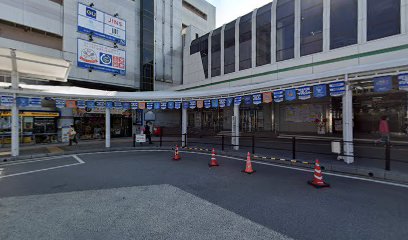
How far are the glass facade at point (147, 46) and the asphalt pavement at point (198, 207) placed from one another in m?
19.9

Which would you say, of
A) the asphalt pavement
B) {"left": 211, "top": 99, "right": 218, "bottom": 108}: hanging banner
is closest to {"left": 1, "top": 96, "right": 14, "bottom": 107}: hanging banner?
the asphalt pavement

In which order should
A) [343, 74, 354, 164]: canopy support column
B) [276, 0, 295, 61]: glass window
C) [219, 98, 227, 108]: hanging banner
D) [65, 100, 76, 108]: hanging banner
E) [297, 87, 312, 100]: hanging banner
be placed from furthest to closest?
[276, 0, 295, 61]: glass window < [65, 100, 76, 108]: hanging banner < [219, 98, 227, 108]: hanging banner < [297, 87, 312, 100]: hanging banner < [343, 74, 354, 164]: canopy support column

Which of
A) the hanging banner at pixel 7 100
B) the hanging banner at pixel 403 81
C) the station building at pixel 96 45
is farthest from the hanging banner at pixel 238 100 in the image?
the station building at pixel 96 45

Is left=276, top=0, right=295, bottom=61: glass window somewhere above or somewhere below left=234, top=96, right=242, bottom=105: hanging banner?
above

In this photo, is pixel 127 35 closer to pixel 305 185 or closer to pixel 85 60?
pixel 85 60

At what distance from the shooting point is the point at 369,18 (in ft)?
44.0

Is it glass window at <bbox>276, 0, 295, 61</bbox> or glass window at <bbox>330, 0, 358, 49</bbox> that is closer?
glass window at <bbox>330, 0, 358, 49</bbox>

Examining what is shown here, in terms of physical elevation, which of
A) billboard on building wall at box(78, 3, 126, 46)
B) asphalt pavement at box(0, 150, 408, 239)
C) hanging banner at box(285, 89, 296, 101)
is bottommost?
asphalt pavement at box(0, 150, 408, 239)

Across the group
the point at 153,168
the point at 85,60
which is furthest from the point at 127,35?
the point at 153,168

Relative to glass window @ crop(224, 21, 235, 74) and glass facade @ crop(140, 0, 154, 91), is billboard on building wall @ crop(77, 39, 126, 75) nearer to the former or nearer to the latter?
glass facade @ crop(140, 0, 154, 91)

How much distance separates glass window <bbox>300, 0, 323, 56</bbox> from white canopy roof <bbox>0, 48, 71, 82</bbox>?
668 inches

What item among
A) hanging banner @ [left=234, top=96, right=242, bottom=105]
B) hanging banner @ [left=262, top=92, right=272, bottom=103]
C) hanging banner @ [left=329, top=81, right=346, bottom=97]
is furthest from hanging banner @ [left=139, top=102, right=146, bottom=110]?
hanging banner @ [left=329, top=81, right=346, bottom=97]

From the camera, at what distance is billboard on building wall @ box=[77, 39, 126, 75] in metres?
20.0

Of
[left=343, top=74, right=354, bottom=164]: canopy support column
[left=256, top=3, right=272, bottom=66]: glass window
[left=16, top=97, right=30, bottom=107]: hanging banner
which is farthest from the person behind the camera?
[left=256, top=3, right=272, bottom=66]: glass window
